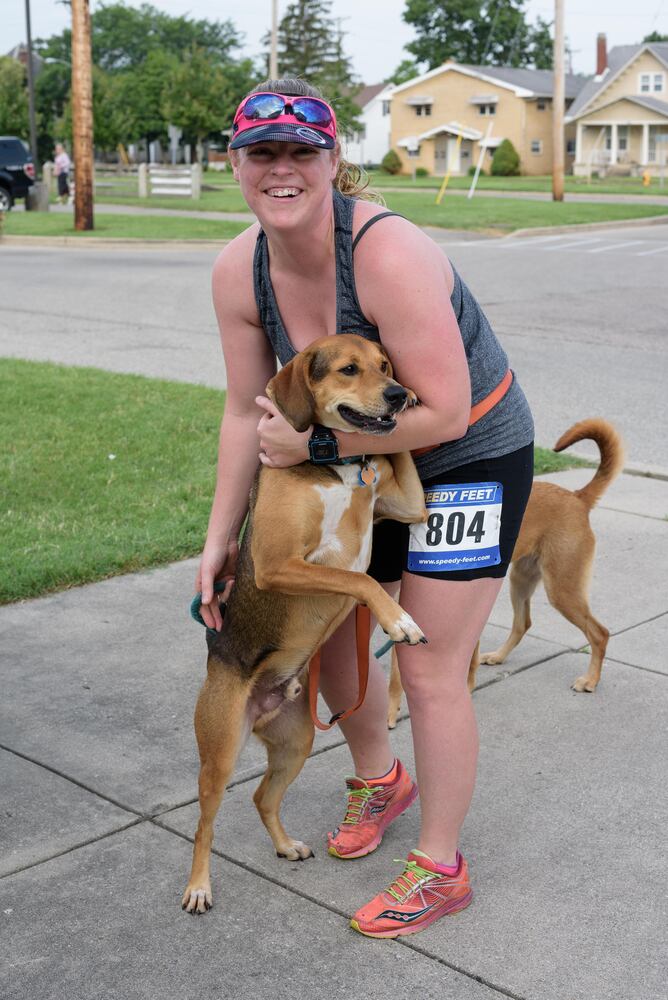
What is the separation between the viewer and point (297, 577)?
2.87 m

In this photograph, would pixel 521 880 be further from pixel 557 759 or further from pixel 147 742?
pixel 147 742

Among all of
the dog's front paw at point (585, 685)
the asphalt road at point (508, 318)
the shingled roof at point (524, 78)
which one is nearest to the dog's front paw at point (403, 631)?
the dog's front paw at point (585, 685)

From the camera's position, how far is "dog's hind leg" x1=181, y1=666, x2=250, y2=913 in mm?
3051

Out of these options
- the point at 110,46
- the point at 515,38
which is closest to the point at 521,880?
the point at 515,38

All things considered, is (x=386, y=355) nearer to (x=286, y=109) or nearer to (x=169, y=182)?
(x=286, y=109)

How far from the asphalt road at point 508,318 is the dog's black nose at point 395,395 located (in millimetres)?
5095

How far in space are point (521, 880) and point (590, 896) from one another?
19 cm

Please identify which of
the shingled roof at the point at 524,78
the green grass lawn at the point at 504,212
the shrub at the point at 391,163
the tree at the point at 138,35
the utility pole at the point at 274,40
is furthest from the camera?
the tree at the point at 138,35

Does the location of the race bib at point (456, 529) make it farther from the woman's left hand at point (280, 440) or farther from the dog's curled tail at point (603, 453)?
the dog's curled tail at point (603, 453)

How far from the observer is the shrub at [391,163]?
73062 mm

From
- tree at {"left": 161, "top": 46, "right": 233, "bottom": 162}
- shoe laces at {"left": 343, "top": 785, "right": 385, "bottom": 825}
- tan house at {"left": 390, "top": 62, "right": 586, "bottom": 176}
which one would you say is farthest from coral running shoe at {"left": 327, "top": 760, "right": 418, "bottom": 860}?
tan house at {"left": 390, "top": 62, "right": 586, "bottom": 176}

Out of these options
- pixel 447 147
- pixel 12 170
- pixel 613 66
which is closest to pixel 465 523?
pixel 12 170

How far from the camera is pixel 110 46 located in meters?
108

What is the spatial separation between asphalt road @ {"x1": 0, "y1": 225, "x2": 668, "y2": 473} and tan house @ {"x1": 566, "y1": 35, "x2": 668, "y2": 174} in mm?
51480
